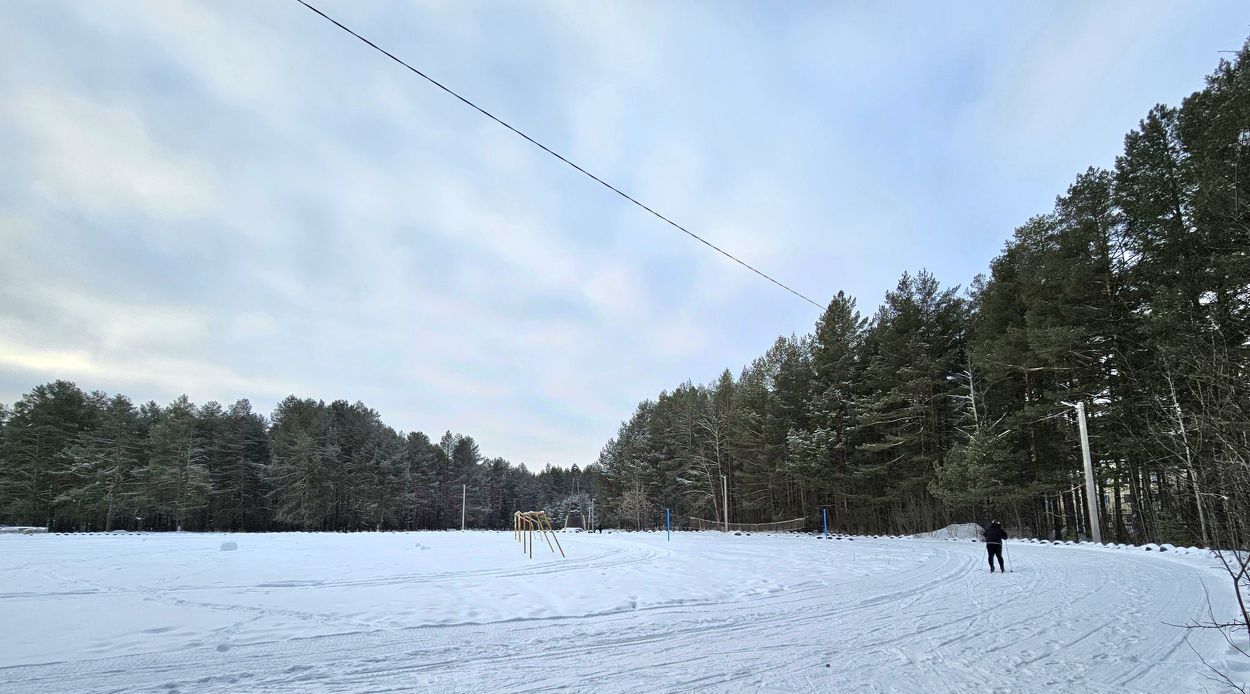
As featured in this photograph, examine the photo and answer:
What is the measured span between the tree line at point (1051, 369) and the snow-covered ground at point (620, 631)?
1787 mm

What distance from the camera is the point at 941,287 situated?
32375 millimetres

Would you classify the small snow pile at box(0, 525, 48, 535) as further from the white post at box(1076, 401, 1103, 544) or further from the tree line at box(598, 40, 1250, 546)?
the white post at box(1076, 401, 1103, 544)

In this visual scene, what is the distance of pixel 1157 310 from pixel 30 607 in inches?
1080

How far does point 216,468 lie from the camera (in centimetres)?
5884

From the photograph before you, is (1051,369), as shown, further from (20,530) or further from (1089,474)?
(20,530)

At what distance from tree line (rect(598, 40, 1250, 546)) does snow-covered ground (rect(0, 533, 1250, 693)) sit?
1.79 meters

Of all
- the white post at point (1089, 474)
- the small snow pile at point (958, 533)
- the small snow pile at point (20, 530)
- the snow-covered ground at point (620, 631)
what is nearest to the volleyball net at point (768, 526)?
the small snow pile at point (958, 533)

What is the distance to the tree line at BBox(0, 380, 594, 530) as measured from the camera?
50.5 m

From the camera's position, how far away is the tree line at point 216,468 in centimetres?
5050

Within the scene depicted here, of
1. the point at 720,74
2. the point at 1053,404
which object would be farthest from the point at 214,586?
the point at 1053,404

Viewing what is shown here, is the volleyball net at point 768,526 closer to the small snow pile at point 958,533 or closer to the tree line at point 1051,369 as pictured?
the tree line at point 1051,369

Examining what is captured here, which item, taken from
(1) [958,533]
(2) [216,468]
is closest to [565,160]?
(1) [958,533]

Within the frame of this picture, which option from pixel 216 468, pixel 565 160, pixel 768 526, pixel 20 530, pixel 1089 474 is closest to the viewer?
pixel 565 160

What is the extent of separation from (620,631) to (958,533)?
89.5 ft
